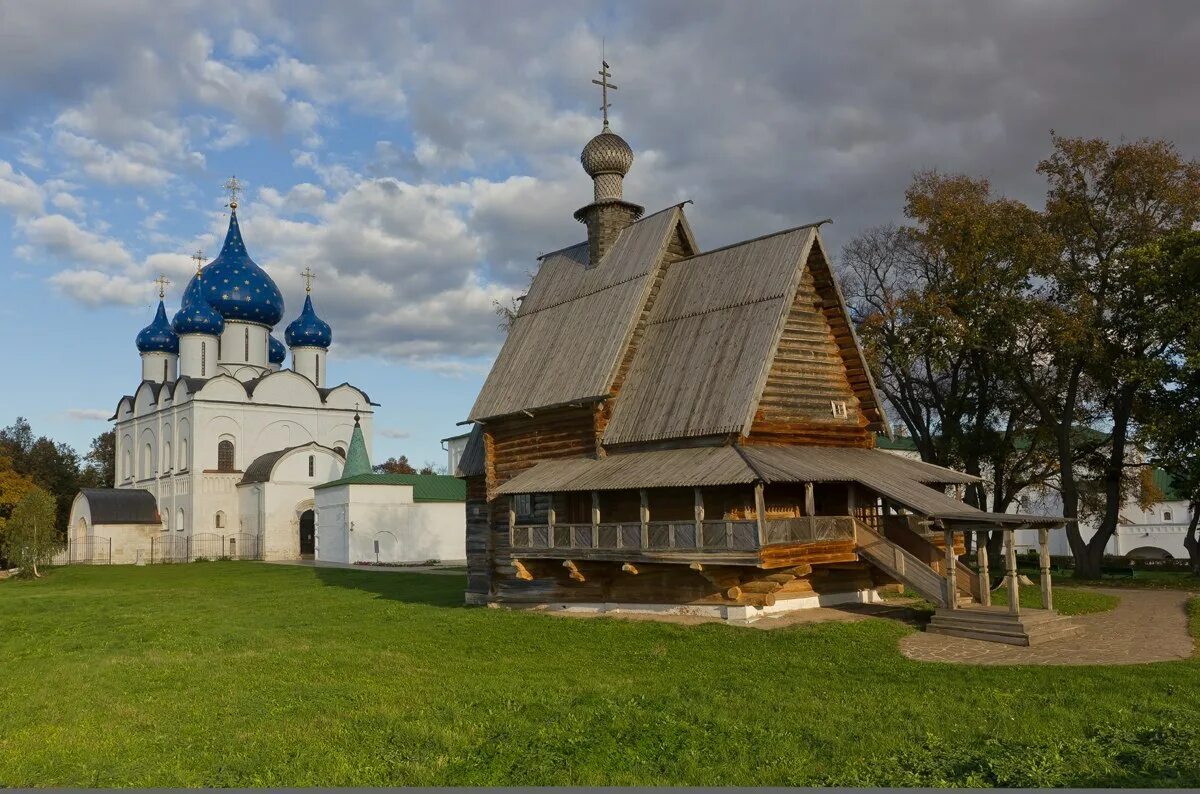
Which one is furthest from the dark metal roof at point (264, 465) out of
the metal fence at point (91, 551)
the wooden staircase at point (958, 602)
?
the wooden staircase at point (958, 602)

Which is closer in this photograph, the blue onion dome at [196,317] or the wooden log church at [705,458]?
the wooden log church at [705,458]

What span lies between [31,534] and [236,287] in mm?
20421

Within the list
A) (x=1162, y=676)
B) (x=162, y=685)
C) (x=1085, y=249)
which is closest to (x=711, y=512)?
(x=1162, y=676)

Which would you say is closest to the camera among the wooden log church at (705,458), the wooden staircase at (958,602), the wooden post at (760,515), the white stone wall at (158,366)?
the wooden staircase at (958,602)

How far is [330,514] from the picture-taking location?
4841 cm

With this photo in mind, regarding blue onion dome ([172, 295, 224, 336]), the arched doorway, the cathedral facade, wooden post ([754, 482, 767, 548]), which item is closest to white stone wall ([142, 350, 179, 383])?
the cathedral facade

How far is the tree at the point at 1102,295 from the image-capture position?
25.8 meters

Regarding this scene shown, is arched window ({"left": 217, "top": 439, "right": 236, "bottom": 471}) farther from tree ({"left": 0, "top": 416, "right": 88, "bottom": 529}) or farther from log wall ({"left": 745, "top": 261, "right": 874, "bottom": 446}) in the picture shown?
log wall ({"left": 745, "top": 261, "right": 874, "bottom": 446})

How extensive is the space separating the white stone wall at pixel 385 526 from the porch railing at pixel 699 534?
28.2 metres

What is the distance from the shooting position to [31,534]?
43125 mm

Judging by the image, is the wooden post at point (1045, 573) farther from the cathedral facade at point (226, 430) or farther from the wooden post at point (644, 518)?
the cathedral facade at point (226, 430)

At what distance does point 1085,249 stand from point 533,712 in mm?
24109

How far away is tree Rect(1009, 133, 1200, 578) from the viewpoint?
25.8 meters

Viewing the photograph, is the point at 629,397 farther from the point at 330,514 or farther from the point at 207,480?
the point at 207,480
